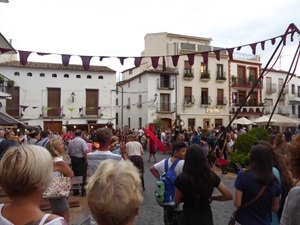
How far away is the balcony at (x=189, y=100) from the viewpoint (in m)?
32.5

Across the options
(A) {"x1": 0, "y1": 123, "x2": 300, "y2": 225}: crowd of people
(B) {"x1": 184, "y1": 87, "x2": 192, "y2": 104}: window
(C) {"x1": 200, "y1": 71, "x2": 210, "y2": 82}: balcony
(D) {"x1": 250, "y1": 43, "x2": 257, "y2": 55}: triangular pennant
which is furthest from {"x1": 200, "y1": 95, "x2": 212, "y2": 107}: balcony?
(A) {"x1": 0, "y1": 123, "x2": 300, "y2": 225}: crowd of people

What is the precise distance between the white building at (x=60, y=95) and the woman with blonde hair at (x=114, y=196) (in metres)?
27.7

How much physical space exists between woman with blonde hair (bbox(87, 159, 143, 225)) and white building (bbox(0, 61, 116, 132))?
1089 inches

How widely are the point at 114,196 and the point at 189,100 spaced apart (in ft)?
103

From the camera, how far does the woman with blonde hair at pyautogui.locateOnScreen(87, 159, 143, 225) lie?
1649 mm

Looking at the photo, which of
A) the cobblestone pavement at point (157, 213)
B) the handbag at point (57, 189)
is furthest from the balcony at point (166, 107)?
the handbag at point (57, 189)

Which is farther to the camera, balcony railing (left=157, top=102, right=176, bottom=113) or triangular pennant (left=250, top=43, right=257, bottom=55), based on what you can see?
balcony railing (left=157, top=102, right=176, bottom=113)

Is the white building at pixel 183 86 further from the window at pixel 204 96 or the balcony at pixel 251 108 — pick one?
the balcony at pixel 251 108

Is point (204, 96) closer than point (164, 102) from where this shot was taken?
No

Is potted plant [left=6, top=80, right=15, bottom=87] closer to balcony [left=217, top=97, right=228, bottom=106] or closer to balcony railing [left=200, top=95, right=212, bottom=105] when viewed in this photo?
balcony railing [left=200, top=95, right=212, bottom=105]

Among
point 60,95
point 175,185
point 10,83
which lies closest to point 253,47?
point 175,185

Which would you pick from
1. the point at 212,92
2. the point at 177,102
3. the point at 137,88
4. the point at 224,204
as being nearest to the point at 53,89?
the point at 137,88

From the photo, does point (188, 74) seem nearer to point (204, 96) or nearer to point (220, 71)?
point (204, 96)

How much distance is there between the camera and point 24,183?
1807 millimetres
